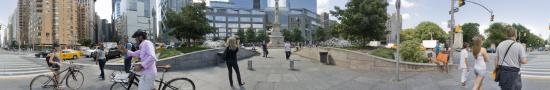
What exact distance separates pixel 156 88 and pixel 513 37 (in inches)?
247

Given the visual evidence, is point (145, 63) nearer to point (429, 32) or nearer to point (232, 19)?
point (429, 32)

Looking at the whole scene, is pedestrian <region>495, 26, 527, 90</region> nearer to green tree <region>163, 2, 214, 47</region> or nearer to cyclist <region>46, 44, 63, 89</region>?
cyclist <region>46, 44, 63, 89</region>

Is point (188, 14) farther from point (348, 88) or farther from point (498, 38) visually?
point (498, 38)

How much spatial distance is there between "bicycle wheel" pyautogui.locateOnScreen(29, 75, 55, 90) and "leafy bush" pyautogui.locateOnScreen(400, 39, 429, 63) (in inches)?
447

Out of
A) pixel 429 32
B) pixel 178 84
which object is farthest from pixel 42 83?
pixel 429 32

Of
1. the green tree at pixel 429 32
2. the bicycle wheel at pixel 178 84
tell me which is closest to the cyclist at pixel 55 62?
the bicycle wheel at pixel 178 84

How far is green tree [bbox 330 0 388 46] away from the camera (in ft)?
82.7

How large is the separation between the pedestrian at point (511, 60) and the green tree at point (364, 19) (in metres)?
19.4

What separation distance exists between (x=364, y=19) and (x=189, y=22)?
1188cm

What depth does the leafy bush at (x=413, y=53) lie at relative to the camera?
13.2m

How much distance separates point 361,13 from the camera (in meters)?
25.5

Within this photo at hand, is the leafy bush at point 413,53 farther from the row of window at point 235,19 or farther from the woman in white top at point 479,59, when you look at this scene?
the row of window at point 235,19

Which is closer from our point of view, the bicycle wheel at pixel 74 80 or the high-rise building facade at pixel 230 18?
the bicycle wheel at pixel 74 80

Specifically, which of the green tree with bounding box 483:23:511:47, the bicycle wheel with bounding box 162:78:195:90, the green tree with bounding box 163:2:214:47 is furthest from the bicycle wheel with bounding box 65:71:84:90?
the green tree with bounding box 483:23:511:47
